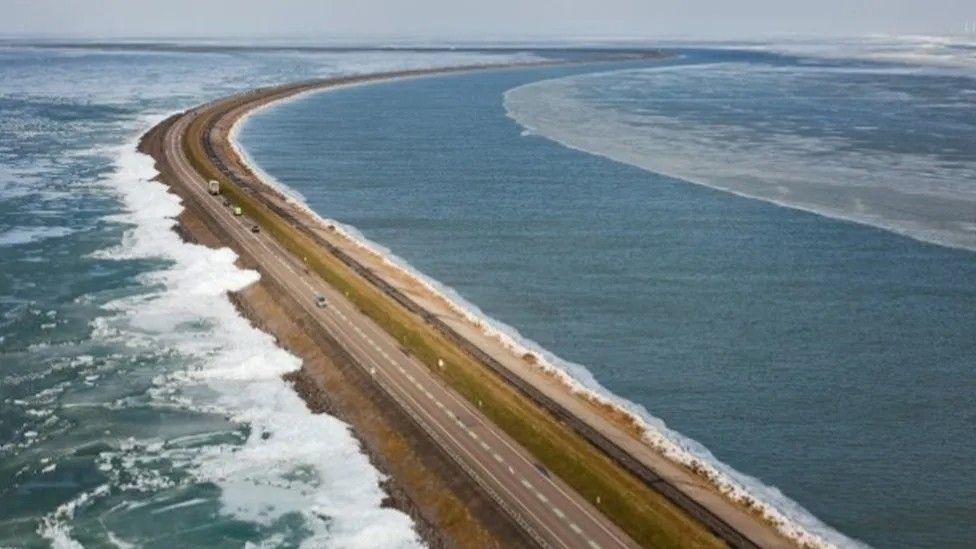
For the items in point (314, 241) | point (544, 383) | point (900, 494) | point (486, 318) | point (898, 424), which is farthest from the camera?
point (314, 241)

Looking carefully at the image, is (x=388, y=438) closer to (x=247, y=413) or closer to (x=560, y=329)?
(x=247, y=413)

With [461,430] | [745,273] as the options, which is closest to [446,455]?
[461,430]

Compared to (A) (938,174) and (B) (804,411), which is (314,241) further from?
(A) (938,174)

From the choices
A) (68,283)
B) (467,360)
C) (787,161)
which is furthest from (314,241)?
(787,161)

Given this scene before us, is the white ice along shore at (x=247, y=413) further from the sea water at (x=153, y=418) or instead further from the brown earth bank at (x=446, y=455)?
the brown earth bank at (x=446, y=455)

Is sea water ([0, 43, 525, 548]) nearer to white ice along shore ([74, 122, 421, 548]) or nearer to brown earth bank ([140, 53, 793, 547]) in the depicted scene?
white ice along shore ([74, 122, 421, 548])
